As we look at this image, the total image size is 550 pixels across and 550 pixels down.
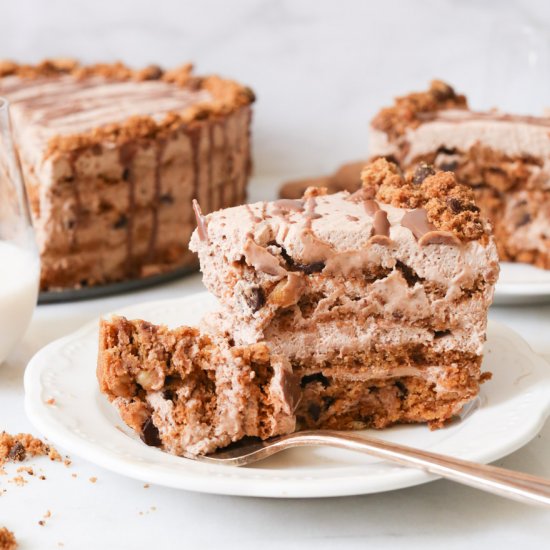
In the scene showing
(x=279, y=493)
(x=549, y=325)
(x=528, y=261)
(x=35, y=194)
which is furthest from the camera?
(x=528, y=261)

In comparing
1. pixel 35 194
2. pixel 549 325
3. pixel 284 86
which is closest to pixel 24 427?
pixel 35 194

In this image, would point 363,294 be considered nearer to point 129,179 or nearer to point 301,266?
point 301,266

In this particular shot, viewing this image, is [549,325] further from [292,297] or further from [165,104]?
[165,104]

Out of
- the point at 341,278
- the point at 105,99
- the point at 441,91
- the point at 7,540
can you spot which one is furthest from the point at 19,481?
the point at 441,91

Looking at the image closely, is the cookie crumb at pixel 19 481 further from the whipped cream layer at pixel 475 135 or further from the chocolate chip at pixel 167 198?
the whipped cream layer at pixel 475 135

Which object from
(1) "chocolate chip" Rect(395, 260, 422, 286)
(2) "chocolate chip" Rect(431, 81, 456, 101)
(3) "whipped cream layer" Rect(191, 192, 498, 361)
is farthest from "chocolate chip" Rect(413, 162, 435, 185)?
(2) "chocolate chip" Rect(431, 81, 456, 101)
